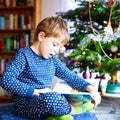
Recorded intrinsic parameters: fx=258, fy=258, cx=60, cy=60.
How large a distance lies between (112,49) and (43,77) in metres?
0.85

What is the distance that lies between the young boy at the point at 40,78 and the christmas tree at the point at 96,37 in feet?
1.90

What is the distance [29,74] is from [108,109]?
69cm

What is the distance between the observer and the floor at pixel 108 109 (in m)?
1.44

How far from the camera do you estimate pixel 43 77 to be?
1176 mm

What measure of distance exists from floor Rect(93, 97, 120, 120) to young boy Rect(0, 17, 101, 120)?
31 cm

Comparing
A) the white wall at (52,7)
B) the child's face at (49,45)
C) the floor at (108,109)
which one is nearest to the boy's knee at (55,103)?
the child's face at (49,45)

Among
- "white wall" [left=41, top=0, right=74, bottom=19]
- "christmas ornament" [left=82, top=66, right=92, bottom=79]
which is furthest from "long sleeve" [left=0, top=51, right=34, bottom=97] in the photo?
"white wall" [left=41, top=0, right=74, bottom=19]

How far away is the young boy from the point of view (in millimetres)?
1002

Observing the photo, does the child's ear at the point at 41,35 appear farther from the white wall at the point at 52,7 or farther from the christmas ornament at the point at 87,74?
the white wall at the point at 52,7

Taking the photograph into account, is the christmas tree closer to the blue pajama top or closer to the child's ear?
the blue pajama top

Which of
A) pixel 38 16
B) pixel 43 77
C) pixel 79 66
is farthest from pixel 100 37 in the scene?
pixel 38 16

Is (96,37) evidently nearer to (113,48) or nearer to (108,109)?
(113,48)

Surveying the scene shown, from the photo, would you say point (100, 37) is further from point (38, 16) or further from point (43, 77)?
point (38, 16)

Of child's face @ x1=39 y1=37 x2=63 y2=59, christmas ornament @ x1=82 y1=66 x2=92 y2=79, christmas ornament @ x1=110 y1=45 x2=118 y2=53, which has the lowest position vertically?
christmas ornament @ x1=82 y1=66 x2=92 y2=79
